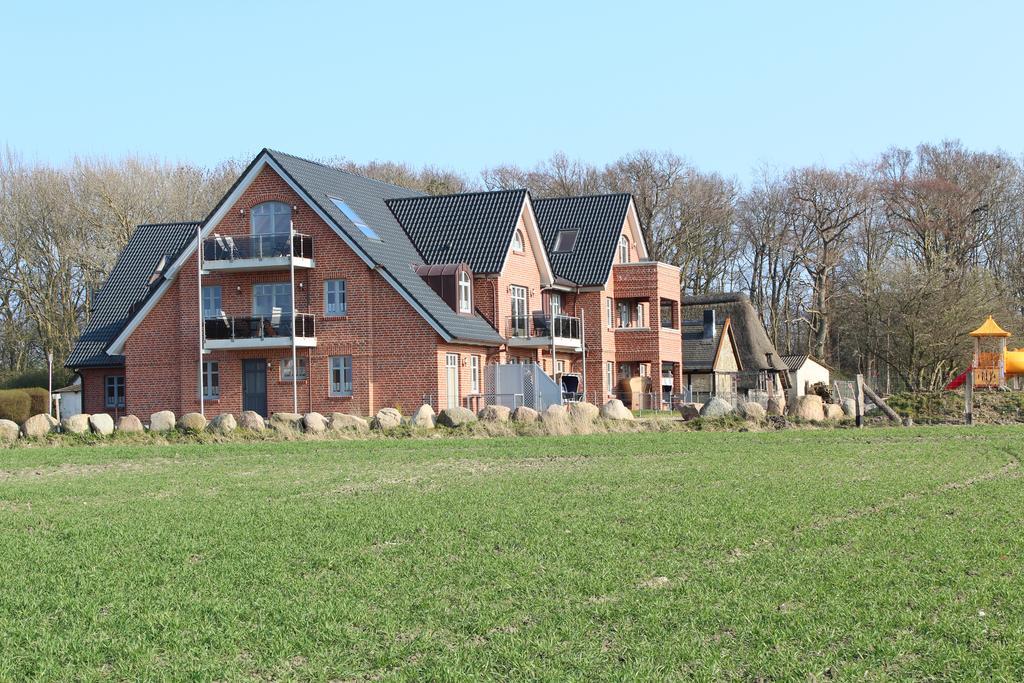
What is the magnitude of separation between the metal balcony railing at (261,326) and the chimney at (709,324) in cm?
2275

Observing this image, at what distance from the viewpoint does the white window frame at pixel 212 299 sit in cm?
4344

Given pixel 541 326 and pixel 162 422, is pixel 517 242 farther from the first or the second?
pixel 162 422

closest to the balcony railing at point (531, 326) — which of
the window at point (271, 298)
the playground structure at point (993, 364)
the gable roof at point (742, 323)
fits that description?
the window at point (271, 298)

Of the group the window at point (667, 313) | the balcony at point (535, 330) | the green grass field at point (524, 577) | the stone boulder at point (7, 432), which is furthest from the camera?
the window at point (667, 313)

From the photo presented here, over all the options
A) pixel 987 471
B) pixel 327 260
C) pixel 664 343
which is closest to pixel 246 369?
pixel 327 260

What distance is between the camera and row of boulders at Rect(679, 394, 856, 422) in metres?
34.8

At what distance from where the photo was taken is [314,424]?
3191cm

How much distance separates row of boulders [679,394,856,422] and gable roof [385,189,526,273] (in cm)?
1046

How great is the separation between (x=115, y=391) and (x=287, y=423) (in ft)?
58.2

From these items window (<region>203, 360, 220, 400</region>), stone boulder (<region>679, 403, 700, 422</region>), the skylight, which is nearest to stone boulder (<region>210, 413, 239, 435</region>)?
window (<region>203, 360, 220, 400</region>)

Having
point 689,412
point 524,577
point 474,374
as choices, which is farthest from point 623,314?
point 524,577

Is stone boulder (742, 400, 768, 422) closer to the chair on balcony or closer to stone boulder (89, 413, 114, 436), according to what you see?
the chair on balcony

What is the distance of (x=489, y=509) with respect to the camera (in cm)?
1453

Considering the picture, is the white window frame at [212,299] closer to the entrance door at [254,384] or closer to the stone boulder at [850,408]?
the entrance door at [254,384]
